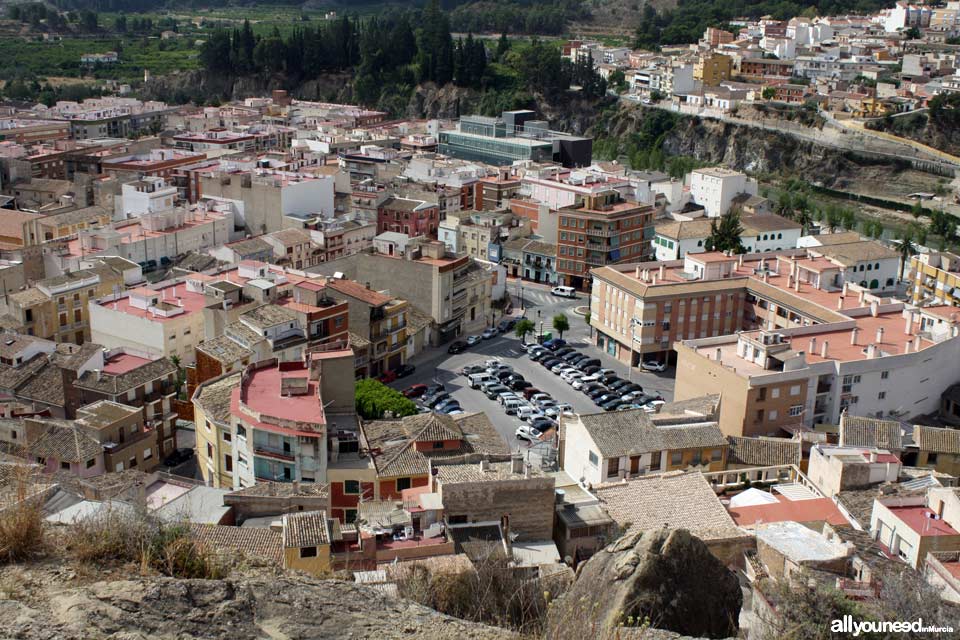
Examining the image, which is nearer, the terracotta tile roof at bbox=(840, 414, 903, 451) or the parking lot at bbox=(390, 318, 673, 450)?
the terracotta tile roof at bbox=(840, 414, 903, 451)

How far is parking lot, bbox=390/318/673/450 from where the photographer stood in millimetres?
27609

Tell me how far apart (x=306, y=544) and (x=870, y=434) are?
12763mm

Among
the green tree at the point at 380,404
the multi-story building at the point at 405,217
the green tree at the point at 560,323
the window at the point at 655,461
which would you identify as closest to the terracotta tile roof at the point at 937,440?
the window at the point at 655,461

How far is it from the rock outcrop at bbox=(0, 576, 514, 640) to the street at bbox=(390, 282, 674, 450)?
1786cm

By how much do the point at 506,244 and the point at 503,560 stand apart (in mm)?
29146

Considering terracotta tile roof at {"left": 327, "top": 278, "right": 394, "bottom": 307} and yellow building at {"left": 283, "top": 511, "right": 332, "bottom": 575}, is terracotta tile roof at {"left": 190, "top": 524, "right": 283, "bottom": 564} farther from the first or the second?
terracotta tile roof at {"left": 327, "top": 278, "right": 394, "bottom": 307}

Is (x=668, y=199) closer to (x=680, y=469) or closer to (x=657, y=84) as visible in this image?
(x=680, y=469)

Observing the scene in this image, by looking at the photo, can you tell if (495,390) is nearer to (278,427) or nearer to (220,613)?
(278,427)

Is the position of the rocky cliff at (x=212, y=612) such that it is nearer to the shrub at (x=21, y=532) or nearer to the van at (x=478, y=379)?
the shrub at (x=21, y=532)

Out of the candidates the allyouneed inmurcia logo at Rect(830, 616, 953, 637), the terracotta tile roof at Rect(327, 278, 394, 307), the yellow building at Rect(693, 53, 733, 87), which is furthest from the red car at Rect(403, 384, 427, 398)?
the yellow building at Rect(693, 53, 733, 87)

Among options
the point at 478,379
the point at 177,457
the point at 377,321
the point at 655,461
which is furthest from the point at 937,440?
the point at 177,457

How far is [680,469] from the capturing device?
19656 millimetres

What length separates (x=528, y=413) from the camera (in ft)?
88.4

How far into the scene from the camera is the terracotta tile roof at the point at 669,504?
16250 mm
